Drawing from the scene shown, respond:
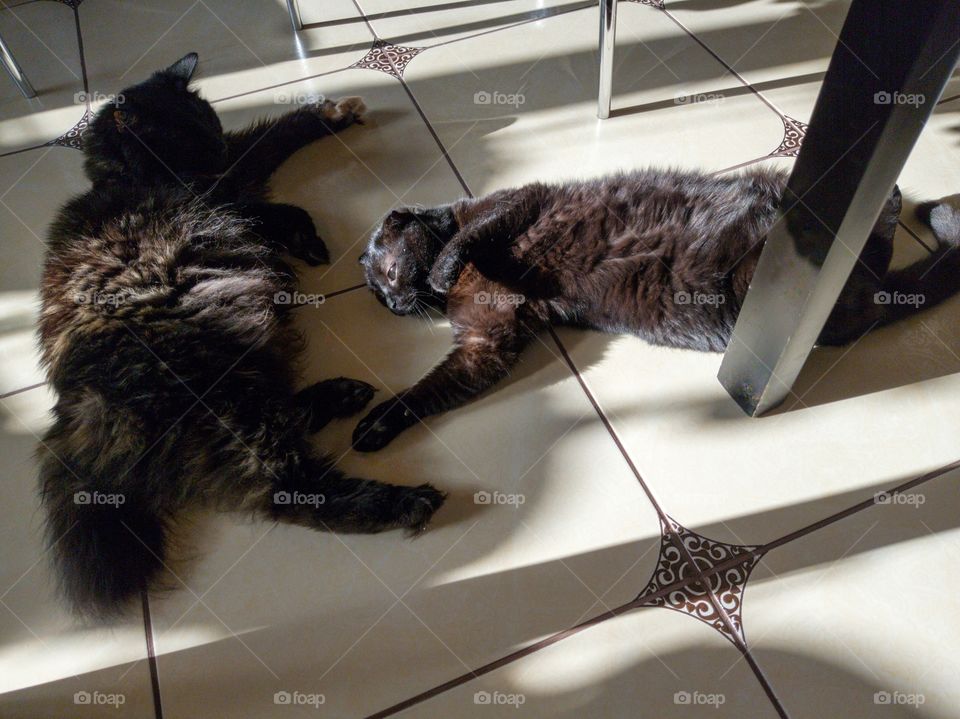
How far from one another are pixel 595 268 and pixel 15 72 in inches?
86.8

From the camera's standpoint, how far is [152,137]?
1799 millimetres

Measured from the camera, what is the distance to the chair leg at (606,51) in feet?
6.02

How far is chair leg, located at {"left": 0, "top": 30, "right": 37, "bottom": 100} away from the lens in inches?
89.5

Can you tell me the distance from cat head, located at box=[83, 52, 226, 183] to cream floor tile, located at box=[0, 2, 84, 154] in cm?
65

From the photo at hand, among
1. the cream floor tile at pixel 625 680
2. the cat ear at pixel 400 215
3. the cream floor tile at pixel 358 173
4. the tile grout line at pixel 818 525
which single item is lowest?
the cream floor tile at pixel 625 680

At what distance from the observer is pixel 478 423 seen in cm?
155

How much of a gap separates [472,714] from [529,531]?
36cm

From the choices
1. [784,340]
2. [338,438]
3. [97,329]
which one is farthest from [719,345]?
[97,329]

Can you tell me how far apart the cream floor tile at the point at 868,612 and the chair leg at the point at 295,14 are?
7.72ft

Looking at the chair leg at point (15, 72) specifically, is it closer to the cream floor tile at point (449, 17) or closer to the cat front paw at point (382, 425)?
the cream floor tile at point (449, 17)

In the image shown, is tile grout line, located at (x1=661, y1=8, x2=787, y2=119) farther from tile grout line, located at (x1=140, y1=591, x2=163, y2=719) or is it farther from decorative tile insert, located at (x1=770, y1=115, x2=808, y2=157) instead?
tile grout line, located at (x1=140, y1=591, x2=163, y2=719)

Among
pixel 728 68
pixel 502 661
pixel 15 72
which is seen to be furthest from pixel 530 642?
pixel 15 72

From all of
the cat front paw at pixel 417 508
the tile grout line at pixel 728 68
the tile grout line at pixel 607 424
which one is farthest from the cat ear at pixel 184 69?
the tile grout line at pixel 728 68

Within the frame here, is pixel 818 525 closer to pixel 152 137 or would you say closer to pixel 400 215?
pixel 400 215
